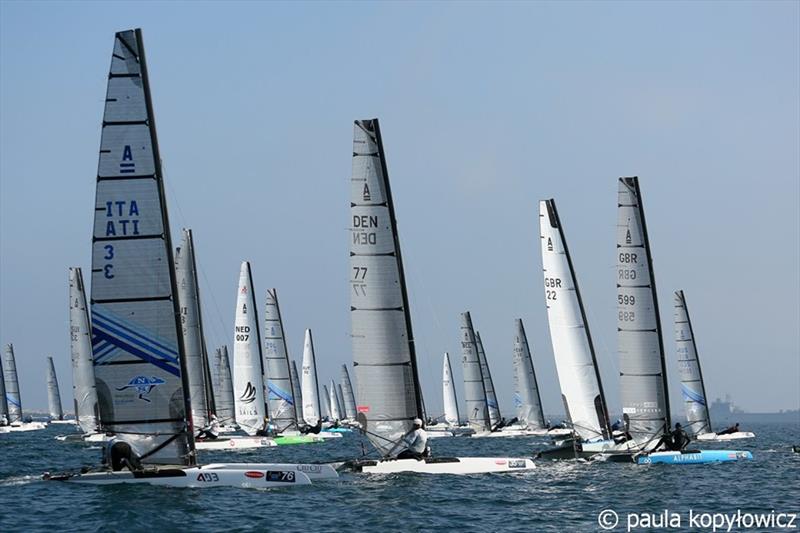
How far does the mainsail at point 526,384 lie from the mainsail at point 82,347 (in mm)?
25228

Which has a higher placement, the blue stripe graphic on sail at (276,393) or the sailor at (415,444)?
the blue stripe graphic on sail at (276,393)

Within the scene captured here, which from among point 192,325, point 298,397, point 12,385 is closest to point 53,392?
point 12,385

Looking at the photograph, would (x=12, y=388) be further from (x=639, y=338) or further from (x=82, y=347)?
(x=639, y=338)

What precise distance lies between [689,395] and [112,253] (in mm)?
34060

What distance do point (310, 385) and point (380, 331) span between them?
160 feet

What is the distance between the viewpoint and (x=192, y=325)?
156ft

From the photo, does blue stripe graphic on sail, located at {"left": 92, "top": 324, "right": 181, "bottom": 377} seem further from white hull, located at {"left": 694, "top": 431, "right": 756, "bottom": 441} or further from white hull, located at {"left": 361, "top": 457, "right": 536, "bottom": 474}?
white hull, located at {"left": 694, "top": 431, "right": 756, "bottom": 441}

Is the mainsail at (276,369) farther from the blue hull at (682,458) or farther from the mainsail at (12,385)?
the mainsail at (12,385)

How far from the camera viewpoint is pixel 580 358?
116ft

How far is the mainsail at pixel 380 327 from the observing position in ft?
90.1

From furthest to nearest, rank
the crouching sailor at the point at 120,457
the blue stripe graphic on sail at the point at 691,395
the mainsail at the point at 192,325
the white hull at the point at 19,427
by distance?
the white hull at the point at 19,427 < the blue stripe graphic on sail at the point at 691,395 < the mainsail at the point at 192,325 < the crouching sailor at the point at 120,457

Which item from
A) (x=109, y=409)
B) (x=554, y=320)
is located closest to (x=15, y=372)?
(x=554, y=320)

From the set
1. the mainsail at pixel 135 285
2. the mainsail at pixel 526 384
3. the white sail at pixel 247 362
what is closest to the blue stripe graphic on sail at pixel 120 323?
the mainsail at pixel 135 285

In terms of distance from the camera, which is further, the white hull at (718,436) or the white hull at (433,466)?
the white hull at (718,436)
